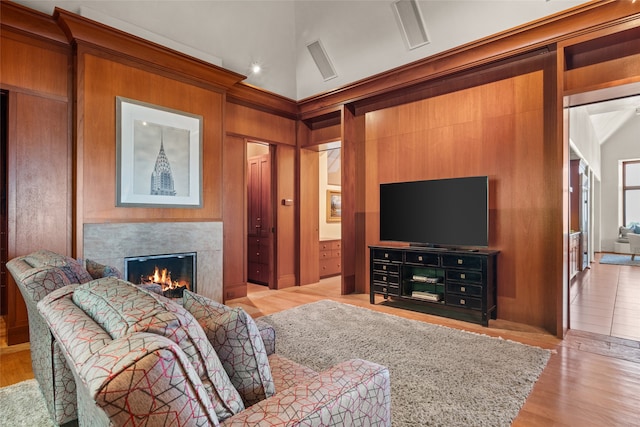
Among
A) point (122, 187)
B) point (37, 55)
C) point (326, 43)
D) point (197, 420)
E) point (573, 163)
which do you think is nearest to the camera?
point (197, 420)

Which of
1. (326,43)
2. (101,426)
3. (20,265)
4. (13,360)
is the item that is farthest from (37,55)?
(101,426)

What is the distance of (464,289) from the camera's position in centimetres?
384

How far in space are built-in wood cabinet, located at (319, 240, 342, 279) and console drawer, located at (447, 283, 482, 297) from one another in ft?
9.57

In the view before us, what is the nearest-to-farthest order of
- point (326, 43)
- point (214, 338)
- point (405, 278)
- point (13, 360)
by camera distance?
point (214, 338) → point (13, 360) → point (405, 278) → point (326, 43)

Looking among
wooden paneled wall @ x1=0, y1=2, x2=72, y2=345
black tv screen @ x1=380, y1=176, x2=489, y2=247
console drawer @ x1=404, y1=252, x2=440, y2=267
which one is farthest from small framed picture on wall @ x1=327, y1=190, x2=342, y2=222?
wooden paneled wall @ x1=0, y1=2, x2=72, y2=345

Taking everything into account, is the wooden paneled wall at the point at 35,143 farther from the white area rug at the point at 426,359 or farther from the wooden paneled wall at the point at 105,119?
the white area rug at the point at 426,359

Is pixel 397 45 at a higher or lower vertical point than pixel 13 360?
higher

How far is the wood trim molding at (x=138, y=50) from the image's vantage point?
331cm

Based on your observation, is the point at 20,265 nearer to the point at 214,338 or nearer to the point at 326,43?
the point at 214,338

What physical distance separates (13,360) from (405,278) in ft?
13.0

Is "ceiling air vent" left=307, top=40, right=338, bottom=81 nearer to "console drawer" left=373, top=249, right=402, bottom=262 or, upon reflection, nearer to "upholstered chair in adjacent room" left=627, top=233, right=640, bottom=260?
"console drawer" left=373, top=249, right=402, bottom=262

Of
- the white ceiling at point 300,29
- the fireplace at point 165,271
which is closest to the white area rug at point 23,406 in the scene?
the fireplace at point 165,271

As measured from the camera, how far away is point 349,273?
17.3 feet

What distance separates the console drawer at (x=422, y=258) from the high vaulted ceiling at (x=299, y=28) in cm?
248
